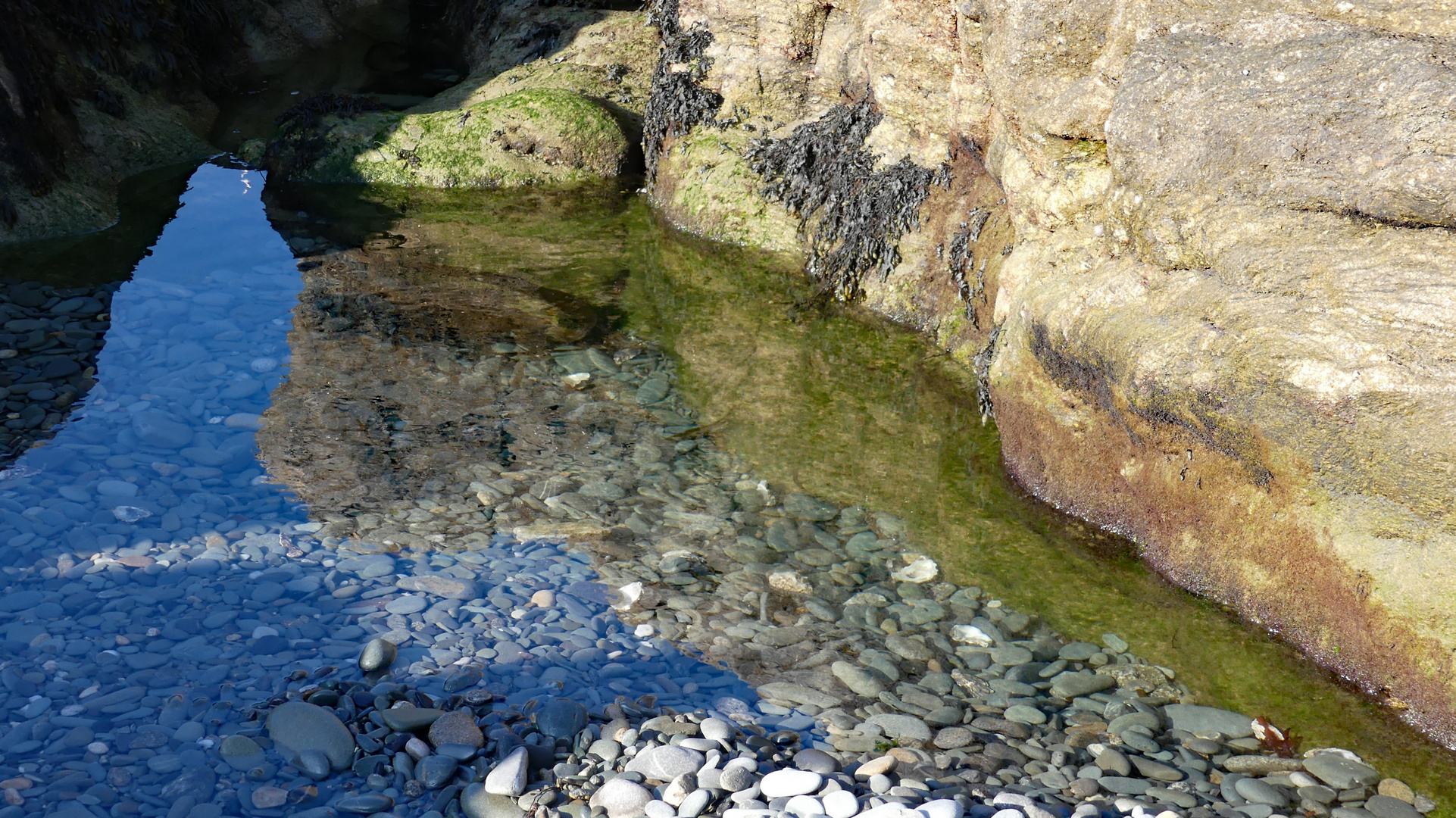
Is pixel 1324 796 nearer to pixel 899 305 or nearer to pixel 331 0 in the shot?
pixel 899 305

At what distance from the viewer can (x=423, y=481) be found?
5516mm

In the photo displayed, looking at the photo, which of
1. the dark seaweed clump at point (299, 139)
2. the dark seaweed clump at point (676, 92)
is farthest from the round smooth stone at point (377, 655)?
the dark seaweed clump at point (299, 139)

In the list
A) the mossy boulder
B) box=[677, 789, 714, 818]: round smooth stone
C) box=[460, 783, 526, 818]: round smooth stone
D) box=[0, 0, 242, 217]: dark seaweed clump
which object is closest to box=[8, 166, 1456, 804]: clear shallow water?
box=[460, 783, 526, 818]: round smooth stone

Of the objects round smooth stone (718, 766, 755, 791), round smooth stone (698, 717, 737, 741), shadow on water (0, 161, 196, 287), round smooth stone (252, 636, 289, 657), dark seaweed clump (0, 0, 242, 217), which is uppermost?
dark seaweed clump (0, 0, 242, 217)

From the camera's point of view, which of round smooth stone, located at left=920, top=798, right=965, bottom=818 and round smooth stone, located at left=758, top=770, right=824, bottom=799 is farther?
round smooth stone, located at left=758, top=770, right=824, bottom=799

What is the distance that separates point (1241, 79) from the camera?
4430mm

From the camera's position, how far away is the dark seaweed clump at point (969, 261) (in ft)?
23.8

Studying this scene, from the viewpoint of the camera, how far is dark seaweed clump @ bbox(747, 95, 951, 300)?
26.8 feet

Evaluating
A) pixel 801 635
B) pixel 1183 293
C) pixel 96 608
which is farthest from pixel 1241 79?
pixel 96 608

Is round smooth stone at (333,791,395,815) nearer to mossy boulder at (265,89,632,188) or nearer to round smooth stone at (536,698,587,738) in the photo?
round smooth stone at (536,698,587,738)

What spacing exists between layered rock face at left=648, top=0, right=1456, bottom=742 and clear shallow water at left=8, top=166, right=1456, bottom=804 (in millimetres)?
302

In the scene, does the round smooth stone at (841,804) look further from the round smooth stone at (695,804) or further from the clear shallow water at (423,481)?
the clear shallow water at (423,481)

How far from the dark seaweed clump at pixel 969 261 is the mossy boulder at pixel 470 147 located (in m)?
5.16

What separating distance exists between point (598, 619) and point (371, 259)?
17.6 feet
